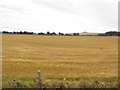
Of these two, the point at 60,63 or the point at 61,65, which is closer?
the point at 61,65

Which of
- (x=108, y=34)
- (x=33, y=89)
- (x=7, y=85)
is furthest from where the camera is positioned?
(x=108, y=34)

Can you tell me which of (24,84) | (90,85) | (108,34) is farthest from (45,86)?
(108,34)

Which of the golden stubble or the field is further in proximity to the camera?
the golden stubble

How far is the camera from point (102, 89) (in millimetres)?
9531

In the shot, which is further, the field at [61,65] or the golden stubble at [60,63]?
the golden stubble at [60,63]

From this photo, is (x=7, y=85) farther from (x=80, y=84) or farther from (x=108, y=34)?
(x=108, y=34)

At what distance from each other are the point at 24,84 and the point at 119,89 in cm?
376

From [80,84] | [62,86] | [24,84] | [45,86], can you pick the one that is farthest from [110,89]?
[24,84]

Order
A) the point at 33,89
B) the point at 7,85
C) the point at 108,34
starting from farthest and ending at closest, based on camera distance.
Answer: the point at 108,34
the point at 7,85
the point at 33,89

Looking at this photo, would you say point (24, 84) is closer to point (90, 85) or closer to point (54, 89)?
point (54, 89)

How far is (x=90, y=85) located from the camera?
392 inches

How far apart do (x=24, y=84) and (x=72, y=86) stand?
6.44 feet

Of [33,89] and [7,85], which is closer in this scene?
[33,89]

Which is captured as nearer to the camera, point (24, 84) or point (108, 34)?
point (24, 84)
